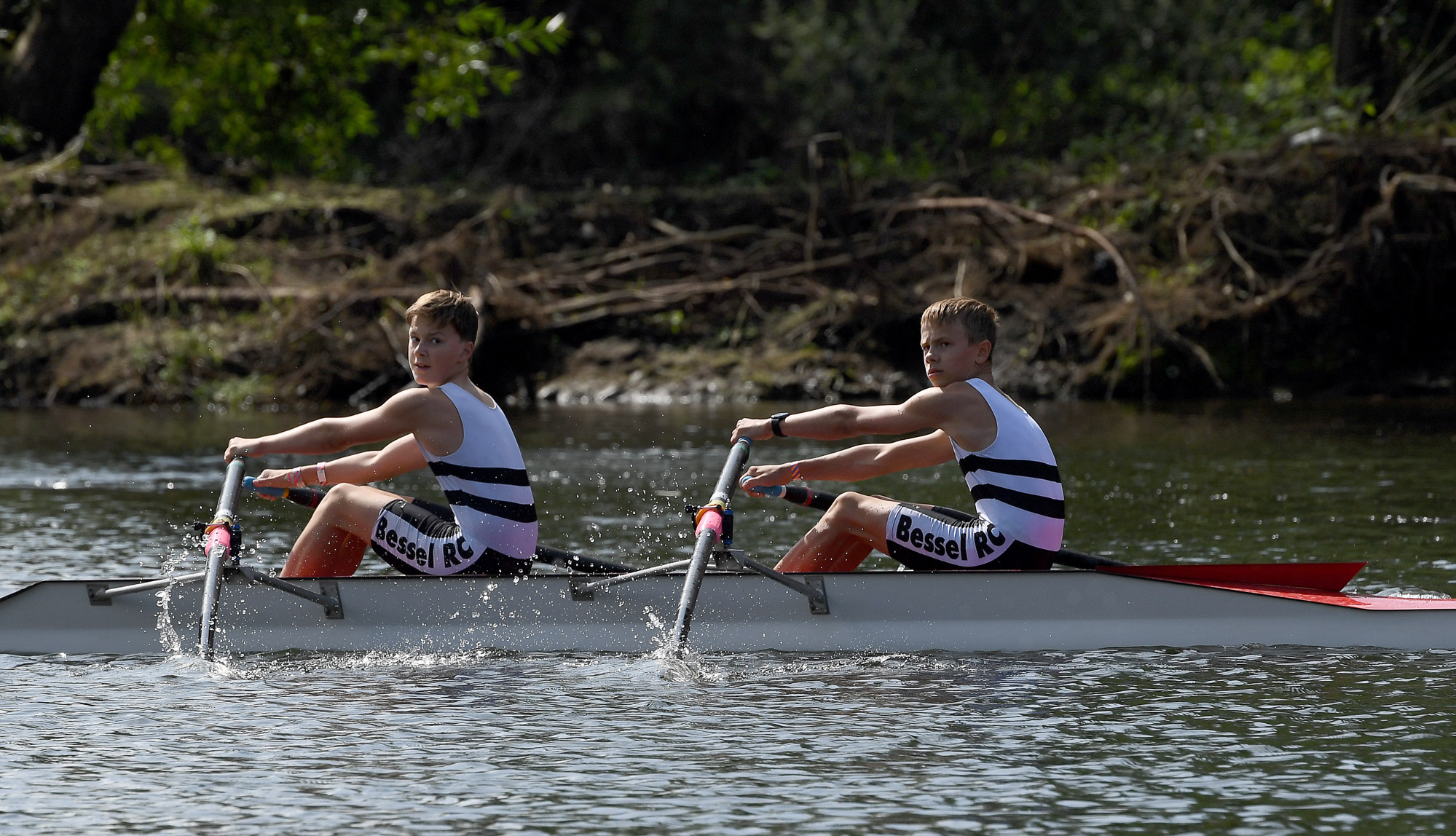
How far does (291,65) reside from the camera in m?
25.9

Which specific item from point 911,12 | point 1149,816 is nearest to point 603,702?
point 1149,816

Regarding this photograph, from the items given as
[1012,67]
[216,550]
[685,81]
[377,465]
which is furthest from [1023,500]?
[1012,67]

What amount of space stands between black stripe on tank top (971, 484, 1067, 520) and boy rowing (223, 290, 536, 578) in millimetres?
1916

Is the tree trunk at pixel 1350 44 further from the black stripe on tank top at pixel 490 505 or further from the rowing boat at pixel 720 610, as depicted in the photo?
the black stripe on tank top at pixel 490 505

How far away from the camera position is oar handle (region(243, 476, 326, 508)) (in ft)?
25.0

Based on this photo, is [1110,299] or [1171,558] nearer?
[1171,558]

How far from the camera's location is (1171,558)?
397 inches

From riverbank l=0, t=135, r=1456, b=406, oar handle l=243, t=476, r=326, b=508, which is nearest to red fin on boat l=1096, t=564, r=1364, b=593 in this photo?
oar handle l=243, t=476, r=326, b=508

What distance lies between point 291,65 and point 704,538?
20409 mm

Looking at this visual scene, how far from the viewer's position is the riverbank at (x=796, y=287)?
70.5 ft

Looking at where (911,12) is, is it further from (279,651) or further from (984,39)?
(279,651)

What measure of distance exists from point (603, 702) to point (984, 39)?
107 feet

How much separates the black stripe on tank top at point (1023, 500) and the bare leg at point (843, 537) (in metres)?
0.40

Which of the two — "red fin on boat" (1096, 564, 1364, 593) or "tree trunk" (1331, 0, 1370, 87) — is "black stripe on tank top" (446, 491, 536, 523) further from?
"tree trunk" (1331, 0, 1370, 87)
